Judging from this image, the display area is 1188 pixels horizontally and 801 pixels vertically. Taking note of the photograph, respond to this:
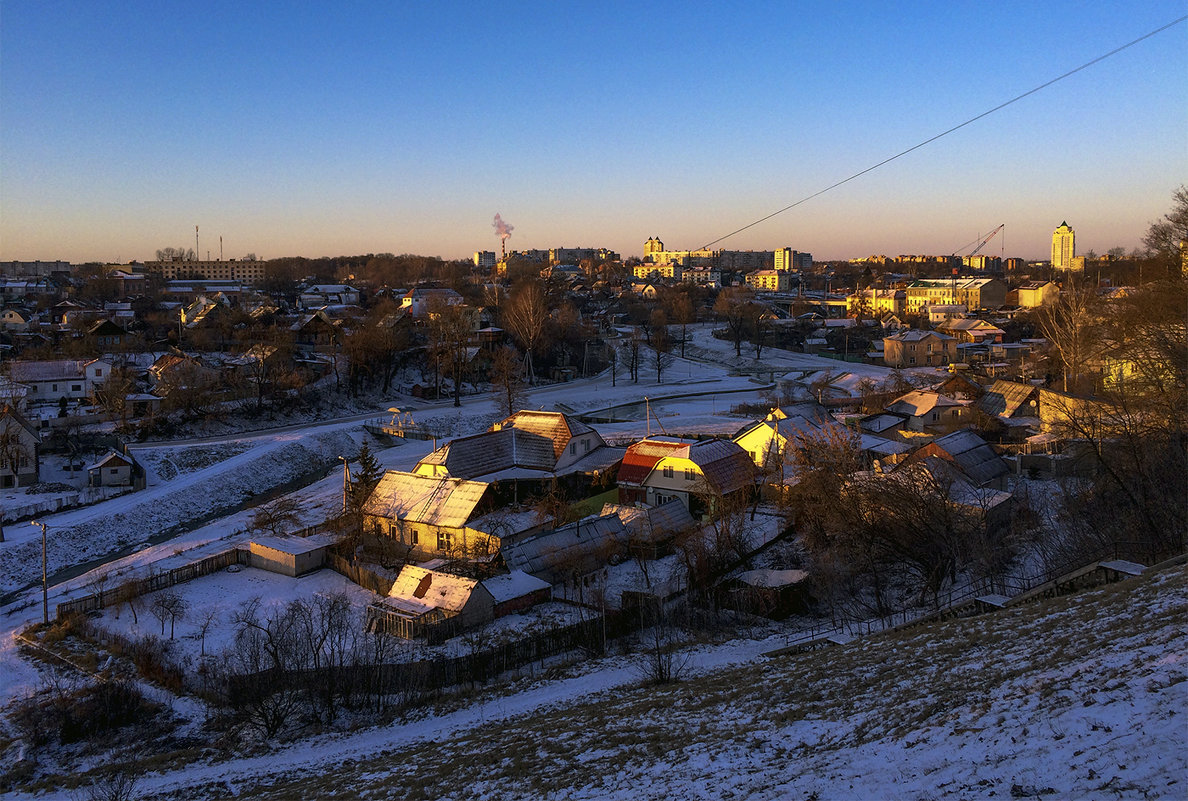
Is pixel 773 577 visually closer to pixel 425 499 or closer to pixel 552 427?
pixel 425 499

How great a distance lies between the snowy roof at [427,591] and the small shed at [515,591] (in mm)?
480

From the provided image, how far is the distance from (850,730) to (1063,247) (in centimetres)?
11971

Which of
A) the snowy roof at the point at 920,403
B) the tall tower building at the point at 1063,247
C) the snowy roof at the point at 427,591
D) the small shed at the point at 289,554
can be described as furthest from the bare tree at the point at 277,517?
the tall tower building at the point at 1063,247

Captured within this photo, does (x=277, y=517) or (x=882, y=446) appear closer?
(x=277, y=517)

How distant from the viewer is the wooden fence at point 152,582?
13.9 meters

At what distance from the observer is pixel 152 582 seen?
48.1 ft

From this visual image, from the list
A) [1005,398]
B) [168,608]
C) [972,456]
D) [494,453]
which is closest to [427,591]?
[168,608]

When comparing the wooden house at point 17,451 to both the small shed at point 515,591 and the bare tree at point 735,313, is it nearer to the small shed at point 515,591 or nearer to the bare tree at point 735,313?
the small shed at point 515,591

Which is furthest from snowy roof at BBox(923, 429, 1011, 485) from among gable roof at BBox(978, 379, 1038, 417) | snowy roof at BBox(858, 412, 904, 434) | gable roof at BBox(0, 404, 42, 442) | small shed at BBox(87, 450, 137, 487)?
gable roof at BBox(0, 404, 42, 442)

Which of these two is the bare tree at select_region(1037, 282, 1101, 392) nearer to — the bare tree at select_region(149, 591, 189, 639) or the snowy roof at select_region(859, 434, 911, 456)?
the snowy roof at select_region(859, 434, 911, 456)

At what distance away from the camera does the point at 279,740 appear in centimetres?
920

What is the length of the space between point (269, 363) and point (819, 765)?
106 feet

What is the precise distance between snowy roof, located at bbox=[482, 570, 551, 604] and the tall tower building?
108m

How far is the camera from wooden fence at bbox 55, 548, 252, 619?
13852mm
